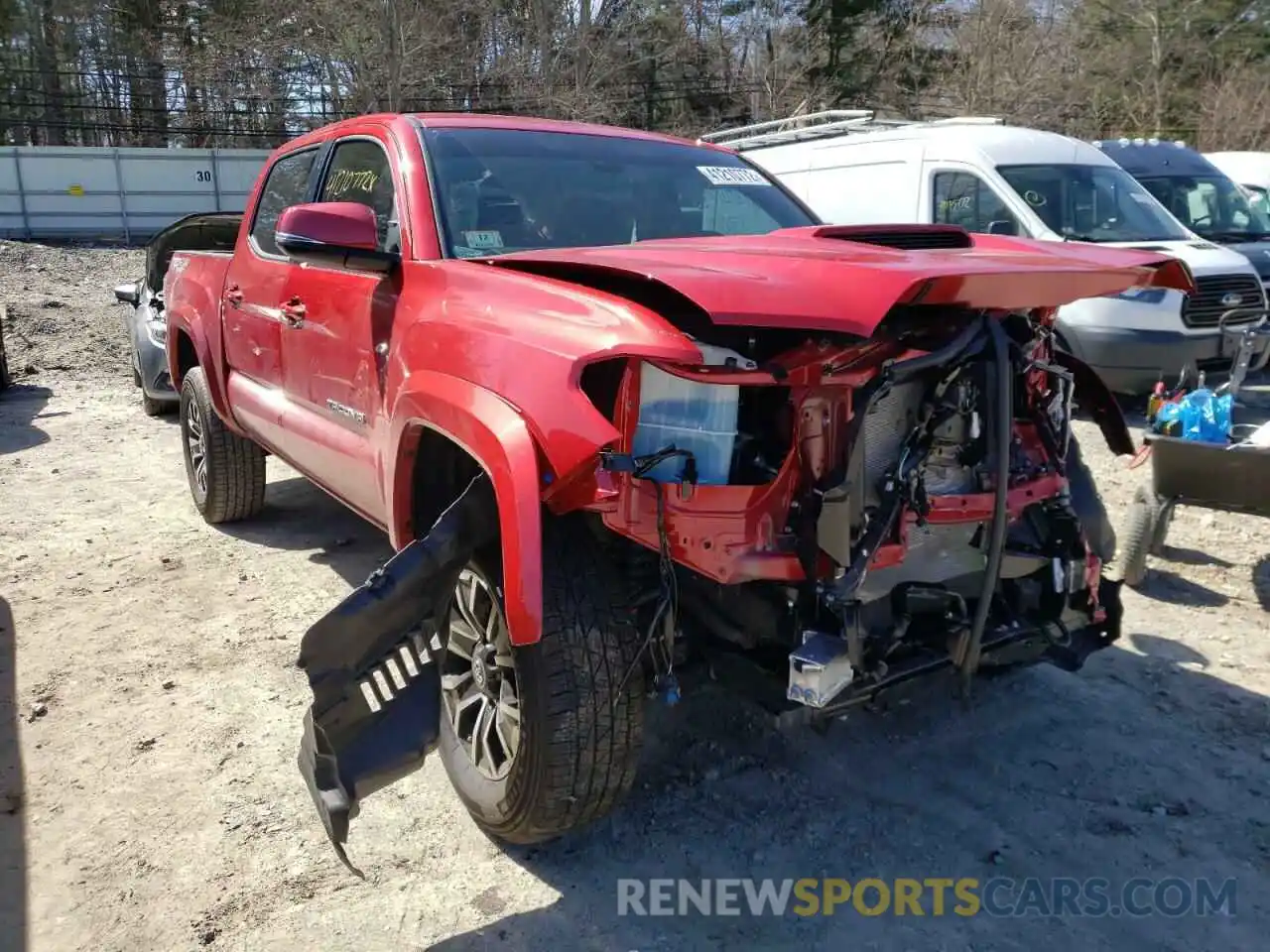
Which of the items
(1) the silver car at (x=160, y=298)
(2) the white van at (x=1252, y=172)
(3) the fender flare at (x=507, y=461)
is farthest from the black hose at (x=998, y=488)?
(2) the white van at (x=1252, y=172)

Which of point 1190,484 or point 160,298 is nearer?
point 1190,484

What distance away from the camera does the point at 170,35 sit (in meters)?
28.6

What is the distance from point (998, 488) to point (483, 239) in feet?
5.76

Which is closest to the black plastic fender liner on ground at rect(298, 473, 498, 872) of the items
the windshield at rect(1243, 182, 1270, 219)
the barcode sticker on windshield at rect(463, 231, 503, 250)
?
the barcode sticker on windshield at rect(463, 231, 503, 250)

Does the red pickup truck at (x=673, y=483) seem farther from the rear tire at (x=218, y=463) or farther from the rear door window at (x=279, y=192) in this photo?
the rear tire at (x=218, y=463)

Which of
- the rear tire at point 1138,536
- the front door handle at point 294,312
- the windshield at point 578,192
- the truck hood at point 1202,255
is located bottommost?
the rear tire at point 1138,536

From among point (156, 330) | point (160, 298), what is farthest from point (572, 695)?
point (160, 298)

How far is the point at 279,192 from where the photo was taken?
4.71 metres

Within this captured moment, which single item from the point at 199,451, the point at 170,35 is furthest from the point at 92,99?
the point at 199,451

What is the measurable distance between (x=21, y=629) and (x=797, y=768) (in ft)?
10.8

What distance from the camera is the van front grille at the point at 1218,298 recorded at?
791 cm

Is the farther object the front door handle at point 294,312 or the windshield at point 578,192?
the front door handle at point 294,312

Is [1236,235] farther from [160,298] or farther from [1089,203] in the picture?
[160,298]

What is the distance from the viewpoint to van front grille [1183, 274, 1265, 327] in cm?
791
